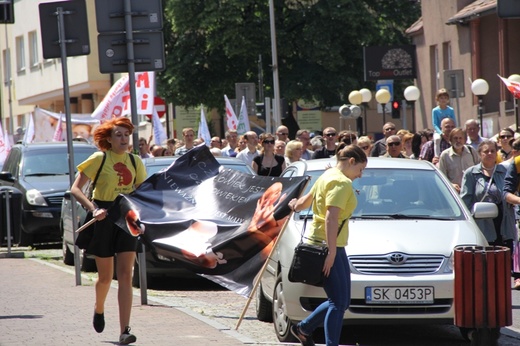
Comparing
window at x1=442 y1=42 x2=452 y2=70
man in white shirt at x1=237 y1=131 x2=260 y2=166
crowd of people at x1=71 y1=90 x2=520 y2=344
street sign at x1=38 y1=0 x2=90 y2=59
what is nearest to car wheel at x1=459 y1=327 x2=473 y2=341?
crowd of people at x1=71 y1=90 x2=520 y2=344

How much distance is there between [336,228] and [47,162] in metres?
14.0

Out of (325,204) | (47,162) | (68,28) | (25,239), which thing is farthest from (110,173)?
(47,162)

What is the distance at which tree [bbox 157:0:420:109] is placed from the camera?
50812 mm

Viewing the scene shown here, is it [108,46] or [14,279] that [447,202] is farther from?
[14,279]

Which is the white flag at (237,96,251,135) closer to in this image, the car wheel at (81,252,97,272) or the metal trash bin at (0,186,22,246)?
the metal trash bin at (0,186,22,246)

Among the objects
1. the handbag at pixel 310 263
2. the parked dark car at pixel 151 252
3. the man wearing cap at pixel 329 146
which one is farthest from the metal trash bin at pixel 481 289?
the man wearing cap at pixel 329 146

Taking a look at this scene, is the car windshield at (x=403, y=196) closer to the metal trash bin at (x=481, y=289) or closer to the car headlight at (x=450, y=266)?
A: the car headlight at (x=450, y=266)

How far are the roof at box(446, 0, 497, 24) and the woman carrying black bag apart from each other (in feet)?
91.2

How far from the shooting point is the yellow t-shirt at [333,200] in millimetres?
9000

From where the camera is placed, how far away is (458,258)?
9227 millimetres

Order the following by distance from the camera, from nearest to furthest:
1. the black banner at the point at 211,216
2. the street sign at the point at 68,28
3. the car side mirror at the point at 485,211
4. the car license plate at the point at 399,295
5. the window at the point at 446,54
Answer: the car license plate at the point at 399,295 → the black banner at the point at 211,216 → the car side mirror at the point at 485,211 → the street sign at the point at 68,28 → the window at the point at 446,54

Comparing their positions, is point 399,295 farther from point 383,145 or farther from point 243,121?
point 243,121

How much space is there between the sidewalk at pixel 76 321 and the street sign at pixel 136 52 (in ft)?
8.04

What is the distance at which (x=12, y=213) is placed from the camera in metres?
18.8
